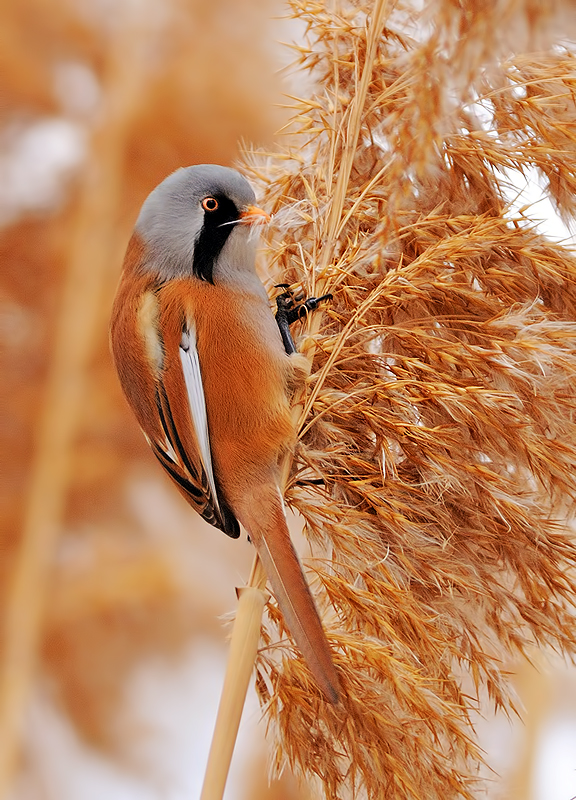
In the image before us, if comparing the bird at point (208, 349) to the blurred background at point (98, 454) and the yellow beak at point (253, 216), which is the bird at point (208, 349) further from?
the blurred background at point (98, 454)

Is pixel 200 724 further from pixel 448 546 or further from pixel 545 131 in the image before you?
pixel 545 131

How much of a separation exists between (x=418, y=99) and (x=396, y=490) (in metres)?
0.28

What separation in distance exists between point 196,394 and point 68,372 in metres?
0.88

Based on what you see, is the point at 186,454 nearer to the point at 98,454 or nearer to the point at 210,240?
the point at 210,240

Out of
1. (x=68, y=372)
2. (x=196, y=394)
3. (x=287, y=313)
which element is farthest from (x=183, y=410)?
(x=68, y=372)

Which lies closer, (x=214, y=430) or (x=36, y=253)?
(x=214, y=430)

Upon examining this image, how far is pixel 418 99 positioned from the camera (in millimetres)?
438

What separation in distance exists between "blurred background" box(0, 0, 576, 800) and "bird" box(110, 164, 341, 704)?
808mm

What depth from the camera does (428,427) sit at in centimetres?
57

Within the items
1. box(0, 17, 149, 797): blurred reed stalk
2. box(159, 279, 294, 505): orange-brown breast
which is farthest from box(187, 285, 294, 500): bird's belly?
box(0, 17, 149, 797): blurred reed stalk

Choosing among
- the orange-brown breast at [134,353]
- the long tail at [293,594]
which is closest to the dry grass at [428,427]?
the long tail at [293,594]

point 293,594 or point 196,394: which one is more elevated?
point 196,394

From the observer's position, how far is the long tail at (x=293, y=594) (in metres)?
0.50

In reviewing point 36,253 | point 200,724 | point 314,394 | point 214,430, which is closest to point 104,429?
point 36,253
